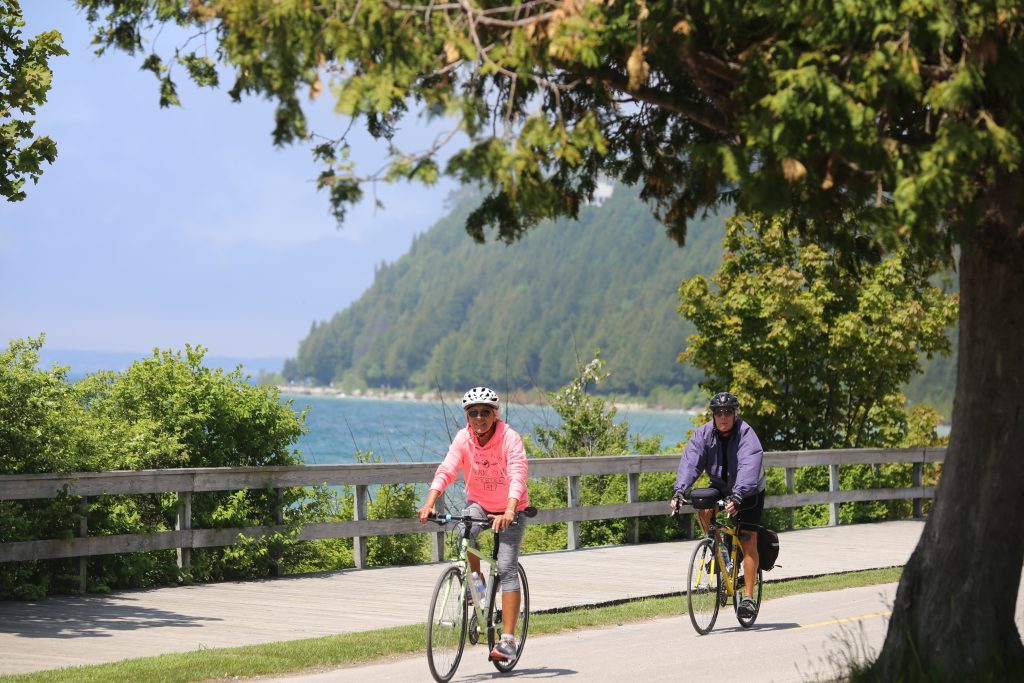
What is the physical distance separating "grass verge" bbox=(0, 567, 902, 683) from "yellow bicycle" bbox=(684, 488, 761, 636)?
3.79 feet

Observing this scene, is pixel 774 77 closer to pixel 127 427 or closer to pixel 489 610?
pixel 489 610

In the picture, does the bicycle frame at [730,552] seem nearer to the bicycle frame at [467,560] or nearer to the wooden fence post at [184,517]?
the bicycle frame at [467,560]

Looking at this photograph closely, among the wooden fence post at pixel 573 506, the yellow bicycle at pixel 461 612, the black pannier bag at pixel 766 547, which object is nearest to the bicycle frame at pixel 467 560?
the yellow bicycle at pixel 461 612

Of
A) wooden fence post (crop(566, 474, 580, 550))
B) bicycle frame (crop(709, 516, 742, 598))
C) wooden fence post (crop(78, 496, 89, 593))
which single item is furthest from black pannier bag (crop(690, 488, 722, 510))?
wooden fence post (crop(566, 474, 580, 550))

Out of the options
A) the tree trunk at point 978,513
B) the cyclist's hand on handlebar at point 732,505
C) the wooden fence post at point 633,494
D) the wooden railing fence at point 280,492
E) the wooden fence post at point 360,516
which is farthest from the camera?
the wooden fence post at point 633,494

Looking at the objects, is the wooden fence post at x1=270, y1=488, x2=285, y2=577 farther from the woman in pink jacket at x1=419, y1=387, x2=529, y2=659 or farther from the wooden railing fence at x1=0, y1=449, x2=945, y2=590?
the woman in pink jacket at x1=419, y1=387, x2=529, y2=659

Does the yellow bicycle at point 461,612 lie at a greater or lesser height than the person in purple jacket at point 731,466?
lesser

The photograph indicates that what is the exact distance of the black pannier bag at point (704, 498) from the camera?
489 inches

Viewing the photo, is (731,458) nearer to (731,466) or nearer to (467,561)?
(731,466)

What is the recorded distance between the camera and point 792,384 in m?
30.2

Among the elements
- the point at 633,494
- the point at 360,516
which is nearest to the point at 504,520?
the point at 360,516

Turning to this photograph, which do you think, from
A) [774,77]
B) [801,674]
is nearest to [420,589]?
[801,674]

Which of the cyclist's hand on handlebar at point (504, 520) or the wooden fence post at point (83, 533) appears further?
the wooden fence post at point (83, 533)

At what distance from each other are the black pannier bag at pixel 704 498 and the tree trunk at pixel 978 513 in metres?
3.76
